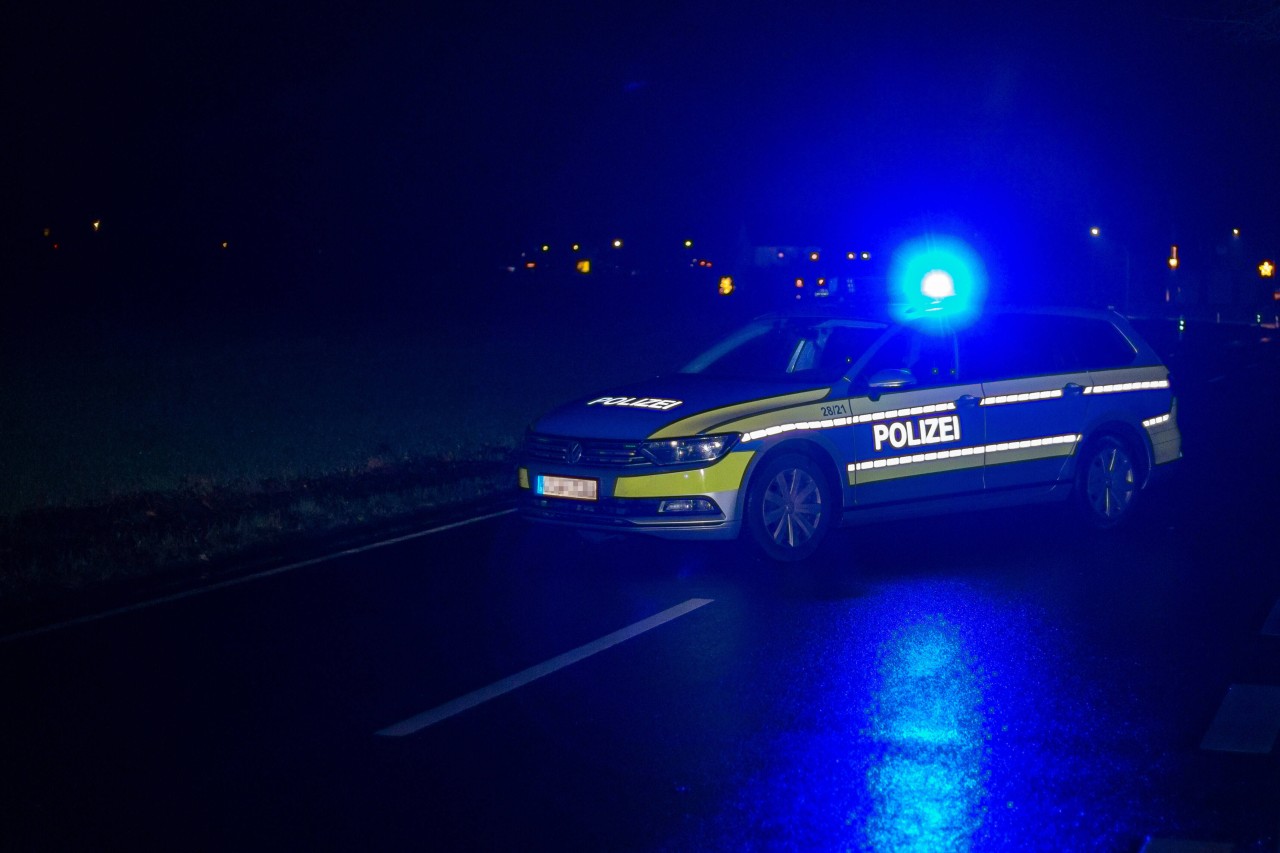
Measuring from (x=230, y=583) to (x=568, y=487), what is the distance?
6.79 ft

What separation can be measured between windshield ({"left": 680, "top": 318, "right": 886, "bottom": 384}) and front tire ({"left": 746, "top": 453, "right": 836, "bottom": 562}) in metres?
0.83

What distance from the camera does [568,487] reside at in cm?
991

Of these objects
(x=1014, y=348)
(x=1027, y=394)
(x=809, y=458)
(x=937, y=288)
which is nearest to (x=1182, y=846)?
(x=809, y=458)

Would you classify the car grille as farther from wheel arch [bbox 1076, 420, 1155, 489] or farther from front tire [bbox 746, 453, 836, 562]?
wheel arch [bbox 1076, 420, 1155, 489]

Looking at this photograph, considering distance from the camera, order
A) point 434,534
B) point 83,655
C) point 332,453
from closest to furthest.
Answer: point 83,655 → point 434,534 → point 332,453

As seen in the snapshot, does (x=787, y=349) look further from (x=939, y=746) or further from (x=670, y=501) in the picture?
(x=939, y=746)

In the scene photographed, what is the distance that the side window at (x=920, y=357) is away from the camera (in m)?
10.7

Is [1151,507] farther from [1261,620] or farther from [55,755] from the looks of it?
[55,755]

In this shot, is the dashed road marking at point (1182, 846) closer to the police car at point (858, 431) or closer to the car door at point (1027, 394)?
the police car at point (858, 431)

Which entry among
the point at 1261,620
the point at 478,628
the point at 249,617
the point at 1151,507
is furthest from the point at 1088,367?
the point at 249,617

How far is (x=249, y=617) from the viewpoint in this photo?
8.76m

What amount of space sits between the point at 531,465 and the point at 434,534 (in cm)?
156

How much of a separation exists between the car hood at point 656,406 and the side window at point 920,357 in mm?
681

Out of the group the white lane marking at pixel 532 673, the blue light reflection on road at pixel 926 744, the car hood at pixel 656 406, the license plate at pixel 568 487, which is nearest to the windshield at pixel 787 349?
the car hood at pixel 656 406
